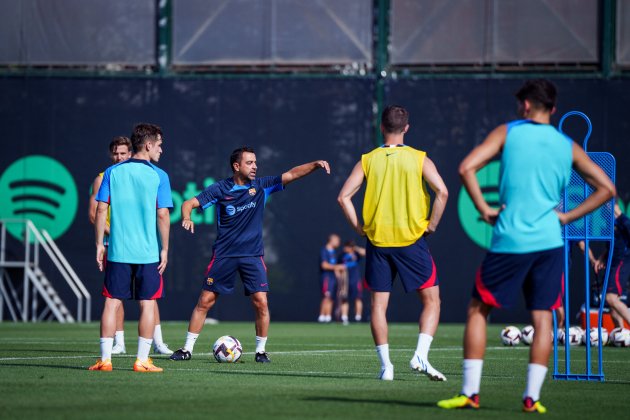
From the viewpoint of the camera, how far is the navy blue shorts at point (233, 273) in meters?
12.3

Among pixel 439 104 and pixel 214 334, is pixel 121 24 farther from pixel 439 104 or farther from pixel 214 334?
pixel 214 334

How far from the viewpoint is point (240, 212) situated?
12.4 metres

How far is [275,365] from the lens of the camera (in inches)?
461

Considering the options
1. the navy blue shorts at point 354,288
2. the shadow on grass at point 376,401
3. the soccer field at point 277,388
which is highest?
the navy blue shorts at point 354,288

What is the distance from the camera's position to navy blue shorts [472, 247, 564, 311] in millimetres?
7312

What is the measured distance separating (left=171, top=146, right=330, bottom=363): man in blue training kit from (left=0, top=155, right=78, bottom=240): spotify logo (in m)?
16.1

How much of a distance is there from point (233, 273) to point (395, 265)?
10.3 feet

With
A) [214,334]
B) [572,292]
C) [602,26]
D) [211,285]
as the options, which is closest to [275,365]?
[211,285]

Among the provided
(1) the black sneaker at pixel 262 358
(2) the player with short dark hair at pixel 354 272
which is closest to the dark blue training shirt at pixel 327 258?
(2) the player with short dark hair at pixel 354 272

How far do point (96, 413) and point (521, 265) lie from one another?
9.05 feet

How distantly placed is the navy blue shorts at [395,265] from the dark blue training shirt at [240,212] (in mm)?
2842

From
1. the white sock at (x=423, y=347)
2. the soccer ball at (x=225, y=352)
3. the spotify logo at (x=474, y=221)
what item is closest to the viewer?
the white sock at (x=423, y=347)

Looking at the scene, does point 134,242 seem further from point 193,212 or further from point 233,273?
point 193,212

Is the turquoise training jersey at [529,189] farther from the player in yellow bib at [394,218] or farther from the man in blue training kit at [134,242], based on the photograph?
the man in blue training kit at [134,242]
